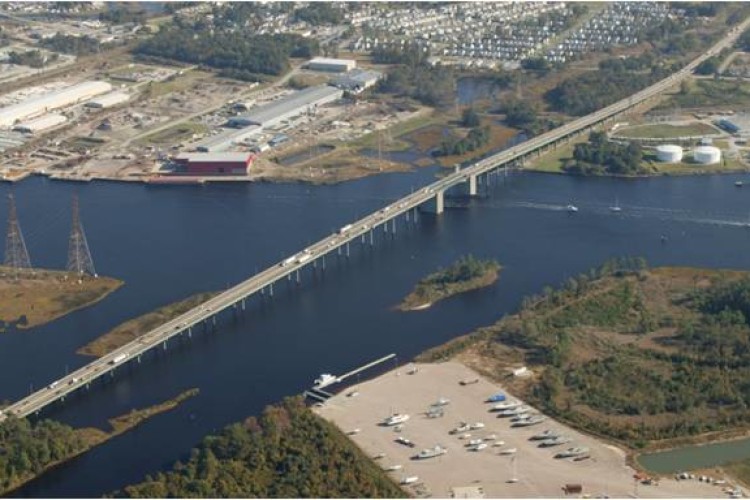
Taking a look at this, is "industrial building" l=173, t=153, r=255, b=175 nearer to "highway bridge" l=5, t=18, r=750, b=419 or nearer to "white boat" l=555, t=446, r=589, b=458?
"highway bridge" l=5, t=18, r=750, b=419

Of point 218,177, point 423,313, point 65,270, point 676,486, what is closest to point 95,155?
point 218,177

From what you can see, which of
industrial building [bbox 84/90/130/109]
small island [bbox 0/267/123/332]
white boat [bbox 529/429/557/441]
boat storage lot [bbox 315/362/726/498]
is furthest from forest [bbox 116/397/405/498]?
industrial building [bbox 84/90/130/109]

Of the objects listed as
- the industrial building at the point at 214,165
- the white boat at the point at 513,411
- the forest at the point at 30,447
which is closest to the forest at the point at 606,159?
the industrial building at the point at 214,165

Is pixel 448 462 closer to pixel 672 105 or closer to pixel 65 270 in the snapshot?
pixel 65 270

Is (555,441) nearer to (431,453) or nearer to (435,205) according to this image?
(431,453)

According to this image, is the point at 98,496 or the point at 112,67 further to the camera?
the point at 112,67

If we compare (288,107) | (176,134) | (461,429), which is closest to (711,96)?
(288,107)
